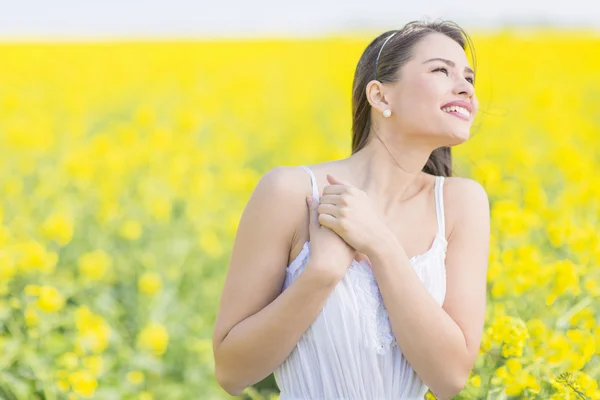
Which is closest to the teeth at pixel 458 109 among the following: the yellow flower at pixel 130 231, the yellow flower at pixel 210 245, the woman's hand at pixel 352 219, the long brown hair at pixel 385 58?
the long brown hair at pixel 385 58

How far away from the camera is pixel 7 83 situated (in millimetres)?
8000

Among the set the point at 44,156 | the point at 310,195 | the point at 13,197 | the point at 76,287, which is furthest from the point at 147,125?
the point at 310,195

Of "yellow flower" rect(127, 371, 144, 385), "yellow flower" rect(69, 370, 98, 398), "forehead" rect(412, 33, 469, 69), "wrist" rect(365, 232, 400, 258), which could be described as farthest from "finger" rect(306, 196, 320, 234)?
"yellow flower" rect(127, 371, 144, 385)

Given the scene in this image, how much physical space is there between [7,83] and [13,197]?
14.8ft

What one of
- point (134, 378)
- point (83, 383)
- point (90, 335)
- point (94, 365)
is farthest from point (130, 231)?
point (83, 383)

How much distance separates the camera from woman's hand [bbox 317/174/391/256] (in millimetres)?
1419

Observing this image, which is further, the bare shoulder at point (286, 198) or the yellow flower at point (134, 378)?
the yellow flower at point (134, 378)

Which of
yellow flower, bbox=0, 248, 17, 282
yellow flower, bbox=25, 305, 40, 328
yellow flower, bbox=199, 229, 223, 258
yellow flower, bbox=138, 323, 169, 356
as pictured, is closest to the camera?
yellow flower, bbox=25, 305, 40, 328

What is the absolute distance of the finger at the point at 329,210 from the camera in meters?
1.43

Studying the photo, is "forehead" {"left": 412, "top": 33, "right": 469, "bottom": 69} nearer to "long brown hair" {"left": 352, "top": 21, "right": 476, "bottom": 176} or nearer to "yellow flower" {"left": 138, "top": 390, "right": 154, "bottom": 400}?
"long brown hair" {"left": 352, "top": 21, "right": 476, "bottom": 176}

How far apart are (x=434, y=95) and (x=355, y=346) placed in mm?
463

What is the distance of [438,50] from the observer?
1.54 metres

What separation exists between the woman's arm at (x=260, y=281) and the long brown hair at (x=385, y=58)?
0.21 meters

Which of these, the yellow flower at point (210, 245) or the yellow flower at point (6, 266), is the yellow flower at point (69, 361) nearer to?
the yellow flower at point (6, 266)
